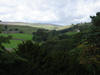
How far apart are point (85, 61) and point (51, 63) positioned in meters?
2.55

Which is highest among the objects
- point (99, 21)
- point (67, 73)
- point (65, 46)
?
point (99, 21)

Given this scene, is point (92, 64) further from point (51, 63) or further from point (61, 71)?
point (51, 63)

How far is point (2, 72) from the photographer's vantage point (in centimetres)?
866

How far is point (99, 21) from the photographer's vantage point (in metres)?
14.7

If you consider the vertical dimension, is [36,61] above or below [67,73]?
above

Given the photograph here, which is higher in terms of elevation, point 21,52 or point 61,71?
point 21,52

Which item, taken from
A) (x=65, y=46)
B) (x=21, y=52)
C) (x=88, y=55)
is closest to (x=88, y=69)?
(x=88, y=55)

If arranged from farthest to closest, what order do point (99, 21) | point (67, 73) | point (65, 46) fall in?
point (65, 46) → point (99, 21) → point (67, 73)

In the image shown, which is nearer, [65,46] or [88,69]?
[88,69]

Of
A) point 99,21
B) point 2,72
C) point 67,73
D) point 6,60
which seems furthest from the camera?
point 99,21

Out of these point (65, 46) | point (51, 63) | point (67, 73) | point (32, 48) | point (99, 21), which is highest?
point (99, 21)

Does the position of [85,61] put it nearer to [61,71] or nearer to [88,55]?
[88,55]

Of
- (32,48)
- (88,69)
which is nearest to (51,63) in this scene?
(32,48)

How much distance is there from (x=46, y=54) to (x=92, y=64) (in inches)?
144
